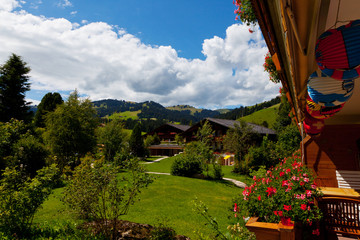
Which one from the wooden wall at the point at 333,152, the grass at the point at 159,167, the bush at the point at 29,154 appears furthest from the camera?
the grass at the point at 159,167

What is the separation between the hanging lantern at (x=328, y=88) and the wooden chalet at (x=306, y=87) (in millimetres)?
266

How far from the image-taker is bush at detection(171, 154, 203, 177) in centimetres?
1673

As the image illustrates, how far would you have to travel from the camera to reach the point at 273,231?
264 cm

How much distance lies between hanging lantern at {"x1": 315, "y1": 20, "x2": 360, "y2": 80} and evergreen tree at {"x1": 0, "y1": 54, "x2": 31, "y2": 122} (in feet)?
100

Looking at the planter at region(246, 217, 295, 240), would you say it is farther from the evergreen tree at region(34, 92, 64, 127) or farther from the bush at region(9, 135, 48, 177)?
the evergreen tree at region(34, 92, 64, 127)

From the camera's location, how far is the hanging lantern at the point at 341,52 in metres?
1.43

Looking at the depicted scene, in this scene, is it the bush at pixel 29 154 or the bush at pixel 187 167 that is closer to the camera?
the bush at pixel 29 154

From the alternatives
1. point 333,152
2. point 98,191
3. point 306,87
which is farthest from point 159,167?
point 306,87

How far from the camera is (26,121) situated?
80.5 feet

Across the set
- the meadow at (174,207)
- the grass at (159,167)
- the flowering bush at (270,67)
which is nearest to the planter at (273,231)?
the meadow at (174,207)

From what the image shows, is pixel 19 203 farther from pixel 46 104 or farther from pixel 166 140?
pixel 166 140

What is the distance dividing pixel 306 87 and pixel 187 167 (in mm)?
14533

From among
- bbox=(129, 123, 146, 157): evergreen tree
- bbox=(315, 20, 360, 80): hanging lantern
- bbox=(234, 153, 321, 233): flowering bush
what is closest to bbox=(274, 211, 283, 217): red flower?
bbox=(234, 153, 321, 233): flowering bush

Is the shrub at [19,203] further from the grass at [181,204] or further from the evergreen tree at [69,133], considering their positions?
the evergreen tree at [69,133]
